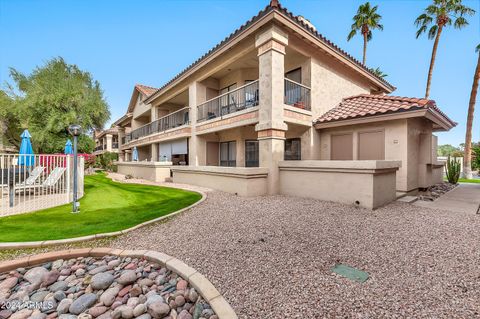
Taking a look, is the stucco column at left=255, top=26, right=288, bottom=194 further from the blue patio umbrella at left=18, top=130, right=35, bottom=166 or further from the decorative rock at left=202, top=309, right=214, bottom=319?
the blue patio umbrella at left=18, top=130, right=35, bottom=166

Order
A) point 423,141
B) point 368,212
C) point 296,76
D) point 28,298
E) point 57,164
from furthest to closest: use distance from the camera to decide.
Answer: point 296,76 < point 423,141 < point 57,164 < point 368,212 < point 28,298

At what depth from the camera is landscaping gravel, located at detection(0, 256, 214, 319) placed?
275cm

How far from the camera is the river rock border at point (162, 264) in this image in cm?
252

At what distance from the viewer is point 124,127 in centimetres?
3191

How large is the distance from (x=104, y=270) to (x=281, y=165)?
705 cm

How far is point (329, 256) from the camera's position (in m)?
3.70

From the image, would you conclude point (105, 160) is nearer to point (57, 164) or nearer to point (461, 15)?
point (57, 164)

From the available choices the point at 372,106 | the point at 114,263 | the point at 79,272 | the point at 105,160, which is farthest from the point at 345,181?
the point at 105,160

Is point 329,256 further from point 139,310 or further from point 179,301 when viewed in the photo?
point 139,310

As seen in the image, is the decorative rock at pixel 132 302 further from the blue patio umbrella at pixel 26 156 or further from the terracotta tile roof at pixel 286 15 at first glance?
the terracotta tile roof at pixel 286 15

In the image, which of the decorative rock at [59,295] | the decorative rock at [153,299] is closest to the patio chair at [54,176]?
the decorative rock at [59,295]

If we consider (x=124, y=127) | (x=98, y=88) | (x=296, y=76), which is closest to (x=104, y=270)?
(x=296, y=76)

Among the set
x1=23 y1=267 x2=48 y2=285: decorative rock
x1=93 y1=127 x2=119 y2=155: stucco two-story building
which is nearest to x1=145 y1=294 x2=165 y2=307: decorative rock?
x1=23 y1=267 x2=48 y2=285: decorative rock

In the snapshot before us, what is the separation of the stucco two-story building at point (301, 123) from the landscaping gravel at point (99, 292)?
5443mm
